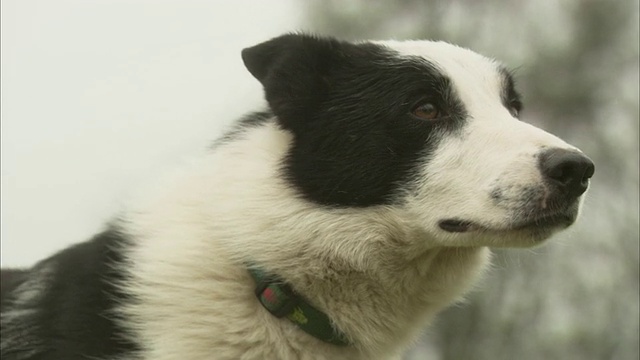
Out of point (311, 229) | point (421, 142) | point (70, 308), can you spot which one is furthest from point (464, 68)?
point (70, 308)

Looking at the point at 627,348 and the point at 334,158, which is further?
the point at 627,348

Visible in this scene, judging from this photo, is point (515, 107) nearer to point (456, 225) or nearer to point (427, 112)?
point (427, 112)

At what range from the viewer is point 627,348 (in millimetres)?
7035

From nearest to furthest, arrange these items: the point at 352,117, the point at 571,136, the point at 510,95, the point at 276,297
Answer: the point at 276,297 < the point at 352,117 < the point at 510,95 < the point at 571,136

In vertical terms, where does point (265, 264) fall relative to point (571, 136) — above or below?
above

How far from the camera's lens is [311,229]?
8.57 ft

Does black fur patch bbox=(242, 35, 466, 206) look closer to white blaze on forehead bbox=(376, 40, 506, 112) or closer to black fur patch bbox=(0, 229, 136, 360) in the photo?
white blaze on forehead bbox=(376, 40, 506, 112)

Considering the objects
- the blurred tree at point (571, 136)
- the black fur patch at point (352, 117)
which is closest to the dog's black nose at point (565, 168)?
the black fur patch at point (352, 117)

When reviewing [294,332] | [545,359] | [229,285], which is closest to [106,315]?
[229,285]

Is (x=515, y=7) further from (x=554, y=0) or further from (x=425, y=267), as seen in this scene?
(x=425, y=267)

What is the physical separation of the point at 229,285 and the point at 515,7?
5.41 metres

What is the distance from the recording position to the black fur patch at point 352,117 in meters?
2.62

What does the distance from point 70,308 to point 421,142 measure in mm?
1253

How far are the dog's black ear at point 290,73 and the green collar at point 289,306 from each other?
A: 54cm
